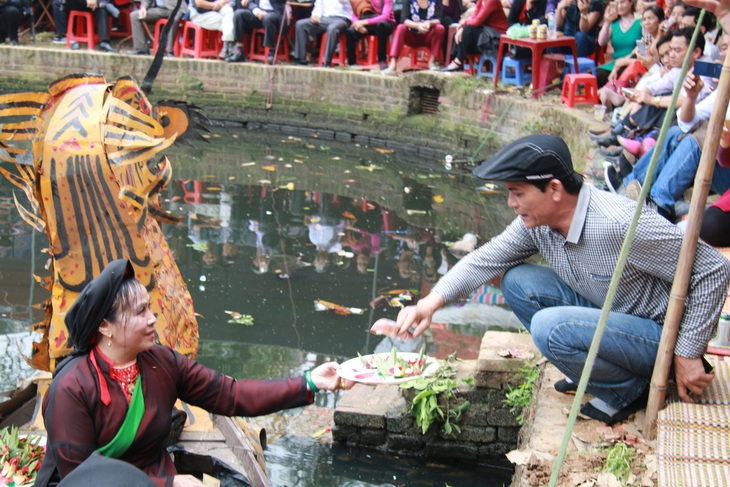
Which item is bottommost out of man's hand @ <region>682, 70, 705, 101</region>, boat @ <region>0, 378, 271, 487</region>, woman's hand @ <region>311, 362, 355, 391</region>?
boat @ <region>0, 378, 271, 487</region>

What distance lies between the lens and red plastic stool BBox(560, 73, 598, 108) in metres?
10.2

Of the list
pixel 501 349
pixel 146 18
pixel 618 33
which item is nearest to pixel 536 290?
pixel 501 349

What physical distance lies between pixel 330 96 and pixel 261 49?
1707 millimetres

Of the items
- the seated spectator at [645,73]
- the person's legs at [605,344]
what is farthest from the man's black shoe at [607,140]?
the person's legs at [605,344]

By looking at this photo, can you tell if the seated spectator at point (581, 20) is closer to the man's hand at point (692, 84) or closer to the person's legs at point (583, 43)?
the person's legs at point (583, 43)

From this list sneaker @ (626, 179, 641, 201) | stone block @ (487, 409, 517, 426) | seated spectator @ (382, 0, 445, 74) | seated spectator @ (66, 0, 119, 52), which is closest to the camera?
stone block @ (487, 409, 517, 426)

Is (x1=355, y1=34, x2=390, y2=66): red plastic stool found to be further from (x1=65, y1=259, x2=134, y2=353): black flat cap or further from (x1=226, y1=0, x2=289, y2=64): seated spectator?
(x1=65, y1=259, x2=134, y2=353): black flat cap

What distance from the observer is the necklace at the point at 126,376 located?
2643mm

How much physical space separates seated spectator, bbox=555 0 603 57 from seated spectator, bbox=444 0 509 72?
0.76 m

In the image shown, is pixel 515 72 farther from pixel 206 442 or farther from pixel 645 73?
pixel 206 442

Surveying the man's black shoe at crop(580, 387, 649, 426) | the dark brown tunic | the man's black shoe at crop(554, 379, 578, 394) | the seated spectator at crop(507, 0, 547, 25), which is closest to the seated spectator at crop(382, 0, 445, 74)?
the seated spectator at crop(507, 0, 547, 25)

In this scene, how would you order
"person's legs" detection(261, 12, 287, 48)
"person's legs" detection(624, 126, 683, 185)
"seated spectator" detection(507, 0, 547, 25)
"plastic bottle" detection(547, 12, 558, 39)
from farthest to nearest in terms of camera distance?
1. "person's legs" detection(261, 12, 287, 48)
2. "seated spectator" detection(507, 0, 547, 25)
3. "plastic bottle" detection(547, 12, 558, 39)
4. "person's legs" detection(624, 126, 683, 185)

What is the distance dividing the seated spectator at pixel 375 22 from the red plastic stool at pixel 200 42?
2330 millimetres

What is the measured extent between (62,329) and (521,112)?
27.2 feet
